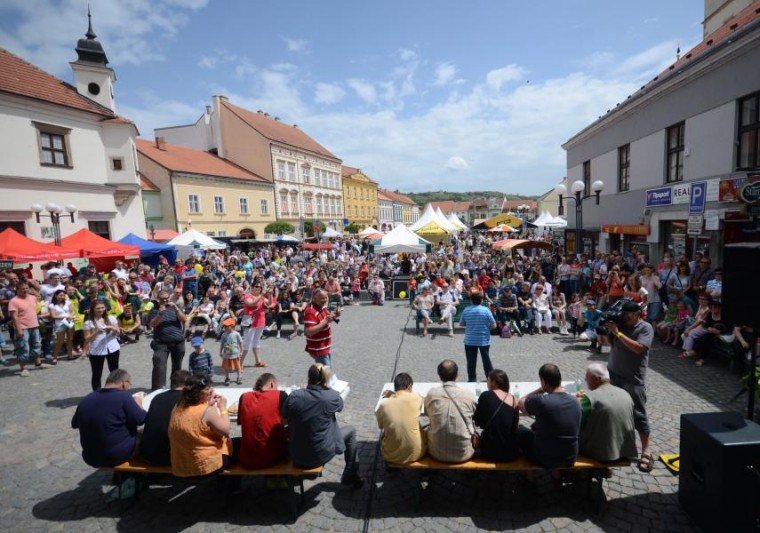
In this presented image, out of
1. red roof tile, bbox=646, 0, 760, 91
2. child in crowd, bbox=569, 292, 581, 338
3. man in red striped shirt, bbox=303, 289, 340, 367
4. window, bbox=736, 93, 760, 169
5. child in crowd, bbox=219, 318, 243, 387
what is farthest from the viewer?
red roof tile, bbox=646, 0, 760, 91

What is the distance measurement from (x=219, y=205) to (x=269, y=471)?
112 ft

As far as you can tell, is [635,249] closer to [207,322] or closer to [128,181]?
Answer: [207,322]

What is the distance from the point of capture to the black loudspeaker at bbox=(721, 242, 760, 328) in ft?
11.6

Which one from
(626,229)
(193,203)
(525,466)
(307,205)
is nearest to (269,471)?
(525,466)

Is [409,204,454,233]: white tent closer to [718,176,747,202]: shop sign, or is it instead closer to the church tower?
[718,176,747,202]: shop sign

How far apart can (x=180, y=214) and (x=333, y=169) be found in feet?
87.5

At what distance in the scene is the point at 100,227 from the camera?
19.8 m

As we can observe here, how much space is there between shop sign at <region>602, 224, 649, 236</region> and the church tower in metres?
27.3

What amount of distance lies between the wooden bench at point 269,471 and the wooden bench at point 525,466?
914 millimetres

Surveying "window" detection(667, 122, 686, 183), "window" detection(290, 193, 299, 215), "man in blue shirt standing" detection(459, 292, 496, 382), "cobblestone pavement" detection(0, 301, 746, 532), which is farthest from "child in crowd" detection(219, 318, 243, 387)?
"window" detection(290, 193, 299, 215)

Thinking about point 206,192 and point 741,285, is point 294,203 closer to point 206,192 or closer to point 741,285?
point 206,192

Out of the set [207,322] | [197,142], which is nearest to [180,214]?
[197,142]

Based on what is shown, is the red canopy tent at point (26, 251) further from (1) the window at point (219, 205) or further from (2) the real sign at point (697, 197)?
(1) the window at point (219, 205)

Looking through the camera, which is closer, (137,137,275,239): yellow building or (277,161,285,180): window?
(137,137,275,239): yellow building
